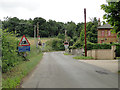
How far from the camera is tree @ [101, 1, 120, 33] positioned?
38.6 feet

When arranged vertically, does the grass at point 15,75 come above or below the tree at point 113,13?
below

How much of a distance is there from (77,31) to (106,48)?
81024 mm

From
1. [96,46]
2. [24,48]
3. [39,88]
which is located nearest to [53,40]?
[96,46]

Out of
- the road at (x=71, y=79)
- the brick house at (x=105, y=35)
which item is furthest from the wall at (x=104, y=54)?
the brick house at (x=105, y=35)

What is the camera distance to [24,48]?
1322 centimetres

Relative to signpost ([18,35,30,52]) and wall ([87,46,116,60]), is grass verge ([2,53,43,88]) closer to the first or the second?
signpost ([18,35,30,52])

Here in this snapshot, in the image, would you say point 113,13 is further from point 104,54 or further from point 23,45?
point 104,54

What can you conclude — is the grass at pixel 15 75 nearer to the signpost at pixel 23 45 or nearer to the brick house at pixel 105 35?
the signpost at pixel 23 45

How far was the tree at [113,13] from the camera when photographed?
1176 cm

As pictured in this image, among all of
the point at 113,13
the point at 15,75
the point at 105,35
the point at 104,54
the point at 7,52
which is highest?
the point at 113,13

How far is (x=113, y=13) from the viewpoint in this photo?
39.7ft

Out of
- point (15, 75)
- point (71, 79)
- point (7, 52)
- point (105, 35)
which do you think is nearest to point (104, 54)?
point (71, 79)

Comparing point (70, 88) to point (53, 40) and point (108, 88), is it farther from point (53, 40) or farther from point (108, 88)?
point (53, 40)

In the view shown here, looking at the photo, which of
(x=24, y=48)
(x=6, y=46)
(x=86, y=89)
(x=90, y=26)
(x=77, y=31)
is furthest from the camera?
(x=77, y=31)
